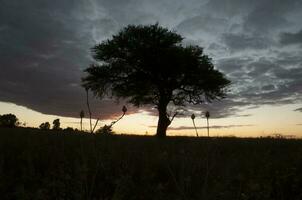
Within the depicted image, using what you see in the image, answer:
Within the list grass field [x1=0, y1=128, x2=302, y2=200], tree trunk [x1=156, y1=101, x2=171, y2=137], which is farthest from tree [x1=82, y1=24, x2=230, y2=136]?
grass field [x1=0, y1=128, x2=302, y2=200]

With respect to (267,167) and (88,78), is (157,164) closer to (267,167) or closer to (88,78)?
(267,167)

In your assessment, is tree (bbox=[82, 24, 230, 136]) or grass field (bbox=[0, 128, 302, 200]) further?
tree (bbox=[82, 24, 230, 136])

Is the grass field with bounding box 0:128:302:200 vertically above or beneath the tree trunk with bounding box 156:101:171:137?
beneath

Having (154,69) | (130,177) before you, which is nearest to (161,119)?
(154,69)

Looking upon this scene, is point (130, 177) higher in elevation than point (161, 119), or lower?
lower

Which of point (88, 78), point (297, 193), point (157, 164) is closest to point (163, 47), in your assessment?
point (88, 78)

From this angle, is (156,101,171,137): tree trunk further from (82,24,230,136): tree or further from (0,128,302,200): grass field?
(0,128,302,200): grass field

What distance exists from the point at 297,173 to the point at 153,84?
2705cm

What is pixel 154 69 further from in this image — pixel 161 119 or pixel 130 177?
pixel 130 177

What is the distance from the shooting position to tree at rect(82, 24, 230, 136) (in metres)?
32.6

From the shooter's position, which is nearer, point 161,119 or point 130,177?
point 130,177

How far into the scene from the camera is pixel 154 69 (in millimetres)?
33062

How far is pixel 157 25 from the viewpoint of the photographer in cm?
3409

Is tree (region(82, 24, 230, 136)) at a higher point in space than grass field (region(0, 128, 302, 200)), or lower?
higher
